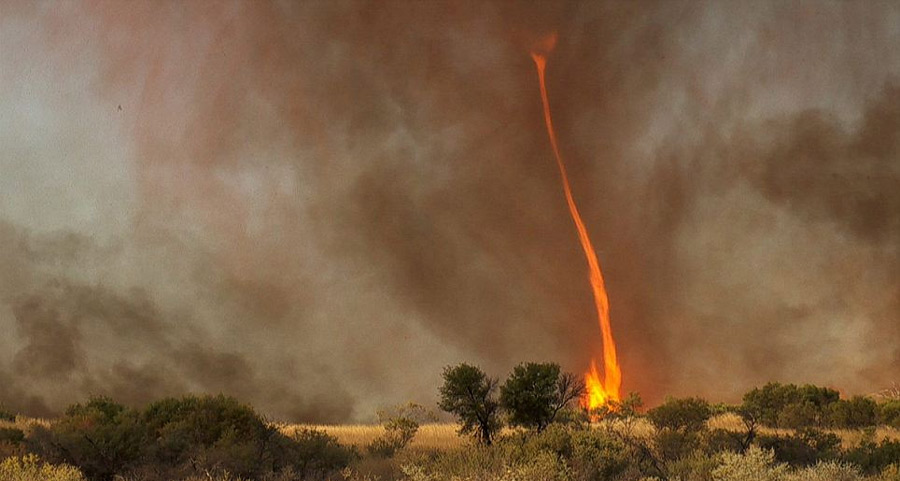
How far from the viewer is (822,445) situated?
83.3 ft

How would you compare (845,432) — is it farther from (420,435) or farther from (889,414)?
(420,435)

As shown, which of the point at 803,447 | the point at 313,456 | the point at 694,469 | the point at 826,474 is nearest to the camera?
the point at 826,474

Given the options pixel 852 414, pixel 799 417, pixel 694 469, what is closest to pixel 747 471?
pixel 694 469

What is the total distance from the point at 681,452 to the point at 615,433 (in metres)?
2.50

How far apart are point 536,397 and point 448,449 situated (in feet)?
19.2

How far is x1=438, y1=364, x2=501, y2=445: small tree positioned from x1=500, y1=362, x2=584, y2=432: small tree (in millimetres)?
786

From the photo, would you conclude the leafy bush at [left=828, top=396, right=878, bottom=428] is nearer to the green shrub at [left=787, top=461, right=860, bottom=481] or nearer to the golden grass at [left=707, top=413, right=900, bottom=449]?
the golden grass at [left=707, top=413, right=900, bottom=449]

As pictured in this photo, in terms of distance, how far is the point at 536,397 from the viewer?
98.7 feet

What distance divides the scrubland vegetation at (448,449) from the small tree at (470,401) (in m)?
0.05

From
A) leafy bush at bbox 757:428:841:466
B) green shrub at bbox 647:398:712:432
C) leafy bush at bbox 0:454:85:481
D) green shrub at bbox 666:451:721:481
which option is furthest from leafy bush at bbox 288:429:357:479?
green shrub at bbox 647:398:712:432

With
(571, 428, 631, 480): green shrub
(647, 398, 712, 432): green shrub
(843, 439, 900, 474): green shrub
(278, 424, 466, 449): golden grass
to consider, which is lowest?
(571, 428, 631, 480): green shrub

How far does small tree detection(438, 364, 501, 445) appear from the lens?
28625mm

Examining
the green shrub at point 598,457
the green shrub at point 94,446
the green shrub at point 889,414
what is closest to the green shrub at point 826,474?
the green shrub at point 598,457

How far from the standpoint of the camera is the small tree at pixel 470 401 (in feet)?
93.9
